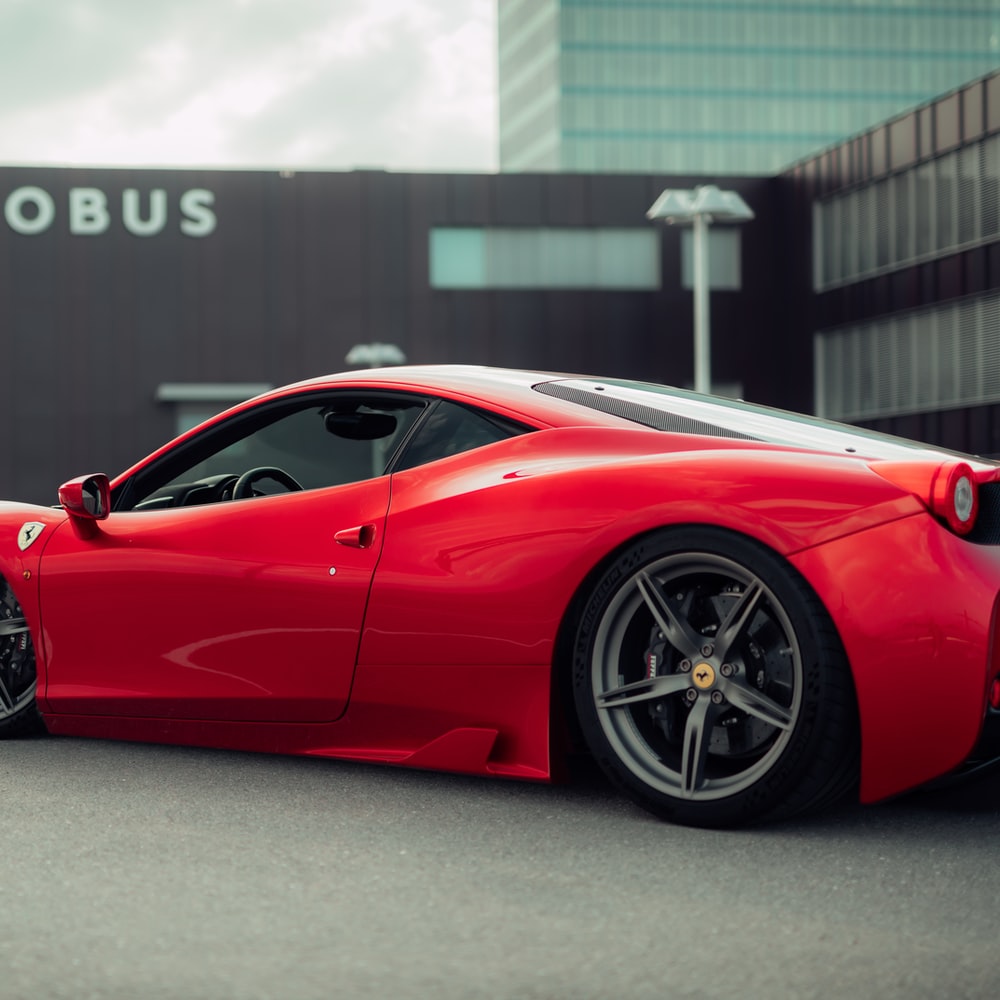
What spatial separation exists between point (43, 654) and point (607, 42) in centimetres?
10788

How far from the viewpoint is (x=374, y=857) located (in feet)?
11.1

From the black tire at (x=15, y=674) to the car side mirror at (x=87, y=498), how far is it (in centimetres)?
49

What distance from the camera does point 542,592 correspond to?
3758 millimetres

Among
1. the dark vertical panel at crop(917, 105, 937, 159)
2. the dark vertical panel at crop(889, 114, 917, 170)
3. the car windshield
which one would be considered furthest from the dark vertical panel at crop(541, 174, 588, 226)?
the car windshield

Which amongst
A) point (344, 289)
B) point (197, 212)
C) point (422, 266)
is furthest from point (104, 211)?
point (422, 266)

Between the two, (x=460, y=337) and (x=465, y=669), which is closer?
(x=465, y=669)

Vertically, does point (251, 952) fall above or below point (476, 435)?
below

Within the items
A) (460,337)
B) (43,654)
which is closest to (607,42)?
(460,337)

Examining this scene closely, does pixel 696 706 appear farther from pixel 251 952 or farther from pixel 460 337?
pixel 460 337

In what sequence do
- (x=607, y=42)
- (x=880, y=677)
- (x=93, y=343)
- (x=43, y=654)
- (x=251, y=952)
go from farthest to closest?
(x=607, y=42)
(x=93, y=343)
(x=43, y=654)
(x=880, y=677)
(x=251, y=952)

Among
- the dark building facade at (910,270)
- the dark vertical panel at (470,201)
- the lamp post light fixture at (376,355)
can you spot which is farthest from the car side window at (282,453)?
the dark vertical panel at (470,201)

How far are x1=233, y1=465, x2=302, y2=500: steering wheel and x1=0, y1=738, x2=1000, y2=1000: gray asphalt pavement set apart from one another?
0.91 meters

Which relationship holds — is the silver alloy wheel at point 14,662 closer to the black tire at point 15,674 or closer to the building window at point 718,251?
the black tire at point 15,674

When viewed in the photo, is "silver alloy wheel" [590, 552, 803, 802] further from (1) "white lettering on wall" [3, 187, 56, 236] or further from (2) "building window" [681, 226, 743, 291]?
(1) "white lettering on wall" [3, 187, 56, 236]
